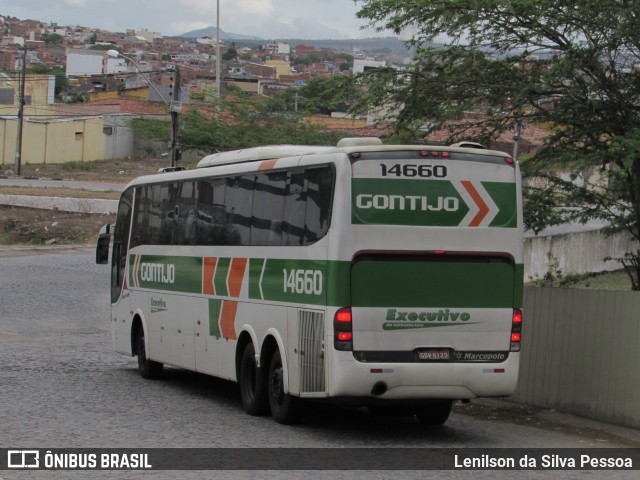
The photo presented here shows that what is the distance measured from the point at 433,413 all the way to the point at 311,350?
7.21 feet

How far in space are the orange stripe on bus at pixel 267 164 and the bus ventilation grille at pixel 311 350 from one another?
2085 mm

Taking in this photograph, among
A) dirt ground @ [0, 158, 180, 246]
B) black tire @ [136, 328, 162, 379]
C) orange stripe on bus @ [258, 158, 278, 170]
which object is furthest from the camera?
dirt ground @ [0, 158, 180, 246]

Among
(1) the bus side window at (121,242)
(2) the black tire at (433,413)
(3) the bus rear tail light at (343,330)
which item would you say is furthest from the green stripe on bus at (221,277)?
(1) the bus side window at (121,242)

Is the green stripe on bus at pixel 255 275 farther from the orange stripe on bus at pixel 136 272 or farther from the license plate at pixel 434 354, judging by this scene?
the orange stripe on bus at pixel 136 272

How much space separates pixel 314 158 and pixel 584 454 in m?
4.33

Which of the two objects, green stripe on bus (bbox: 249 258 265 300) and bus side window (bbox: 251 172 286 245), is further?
green stripe on bus (bbox: 249 258 265 300)

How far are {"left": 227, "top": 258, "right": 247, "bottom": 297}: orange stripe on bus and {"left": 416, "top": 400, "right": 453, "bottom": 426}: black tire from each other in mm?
2792

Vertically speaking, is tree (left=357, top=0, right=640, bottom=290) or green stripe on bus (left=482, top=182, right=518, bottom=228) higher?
tree (left=357, top=0, right=640, bottom=290)

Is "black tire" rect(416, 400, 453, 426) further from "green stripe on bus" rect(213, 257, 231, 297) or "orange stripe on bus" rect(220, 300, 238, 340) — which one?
"green stripe on bus" rect(213, 257, 231, 297)

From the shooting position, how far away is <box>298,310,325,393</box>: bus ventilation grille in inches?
480

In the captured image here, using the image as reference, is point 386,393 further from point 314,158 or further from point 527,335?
point 527,335

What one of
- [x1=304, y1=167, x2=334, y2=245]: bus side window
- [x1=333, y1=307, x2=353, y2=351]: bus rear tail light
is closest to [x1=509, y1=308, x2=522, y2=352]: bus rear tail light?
[x1=333, y1=307, x2=353, y2=351]: bus rear tail light

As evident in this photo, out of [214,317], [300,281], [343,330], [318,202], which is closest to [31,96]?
[214,317]

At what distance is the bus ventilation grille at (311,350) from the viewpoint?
40.0 feet
